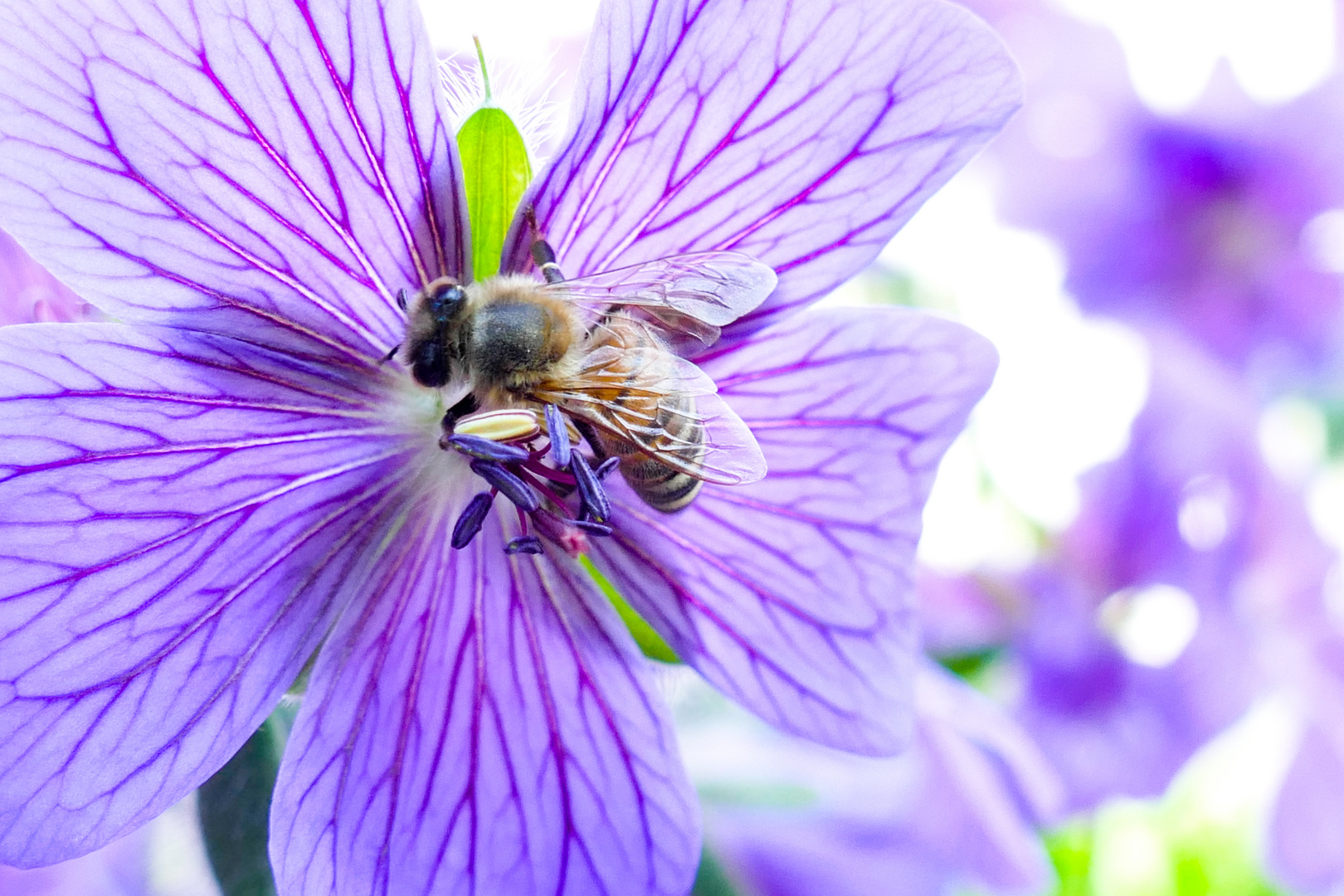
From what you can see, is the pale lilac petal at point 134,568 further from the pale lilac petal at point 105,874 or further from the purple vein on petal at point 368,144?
the pale lilac petal at point 105,874

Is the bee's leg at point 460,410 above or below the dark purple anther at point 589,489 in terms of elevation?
above

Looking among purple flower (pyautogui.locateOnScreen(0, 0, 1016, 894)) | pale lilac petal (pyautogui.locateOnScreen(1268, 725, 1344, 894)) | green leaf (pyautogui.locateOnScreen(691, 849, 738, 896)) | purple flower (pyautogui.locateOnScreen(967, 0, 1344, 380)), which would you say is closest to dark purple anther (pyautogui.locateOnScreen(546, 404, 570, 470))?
purple flower (pyautogui.locateOnScreen(0, 0, 1016, 894))

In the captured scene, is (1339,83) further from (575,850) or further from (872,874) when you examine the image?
(575,850)

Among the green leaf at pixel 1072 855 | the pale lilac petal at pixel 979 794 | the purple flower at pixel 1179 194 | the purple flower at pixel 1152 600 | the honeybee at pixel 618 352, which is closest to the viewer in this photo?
the honeybee at pixel 618 352

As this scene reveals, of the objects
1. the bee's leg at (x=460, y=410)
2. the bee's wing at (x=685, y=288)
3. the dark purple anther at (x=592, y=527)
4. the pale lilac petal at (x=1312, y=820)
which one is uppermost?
the bee's wing at (x=685, y=288)

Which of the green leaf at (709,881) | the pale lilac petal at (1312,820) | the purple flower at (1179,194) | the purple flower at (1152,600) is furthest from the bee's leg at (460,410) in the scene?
the pale lilac petal at (1312,820)

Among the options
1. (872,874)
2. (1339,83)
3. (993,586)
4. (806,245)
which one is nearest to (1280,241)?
(1339,83)

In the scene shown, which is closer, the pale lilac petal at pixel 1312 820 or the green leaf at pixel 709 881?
the green leaf at pixel 709 881
